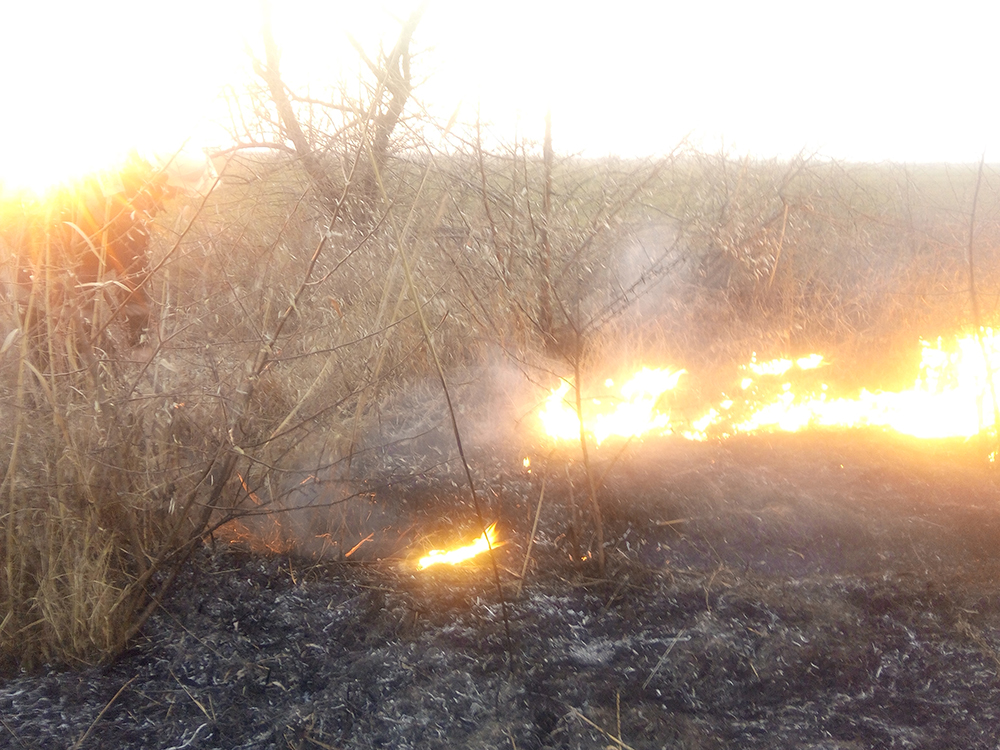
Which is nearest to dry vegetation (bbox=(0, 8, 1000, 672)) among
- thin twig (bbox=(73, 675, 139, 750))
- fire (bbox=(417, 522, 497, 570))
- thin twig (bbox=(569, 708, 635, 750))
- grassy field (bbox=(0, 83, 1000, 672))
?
grassy field (bbox=(0, 83, 1000, 672))

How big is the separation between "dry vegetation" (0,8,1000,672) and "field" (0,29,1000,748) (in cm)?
3

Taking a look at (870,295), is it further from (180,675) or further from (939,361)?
(180,675)

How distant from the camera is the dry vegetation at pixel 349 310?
2.45 meters

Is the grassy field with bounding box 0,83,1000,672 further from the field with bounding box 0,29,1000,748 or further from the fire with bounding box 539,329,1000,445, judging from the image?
the fire with bounding box 539,329,1000,445

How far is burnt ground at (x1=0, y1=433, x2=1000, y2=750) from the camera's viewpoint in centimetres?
233

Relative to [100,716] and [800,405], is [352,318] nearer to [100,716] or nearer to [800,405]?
[100,716]

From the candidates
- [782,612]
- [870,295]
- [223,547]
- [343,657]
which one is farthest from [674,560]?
[870,295]

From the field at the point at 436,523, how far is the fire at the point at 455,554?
7 cm

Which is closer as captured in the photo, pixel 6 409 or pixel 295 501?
pixel 6 409

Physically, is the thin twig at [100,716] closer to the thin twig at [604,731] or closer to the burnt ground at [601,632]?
the burnt ground at [601,632]

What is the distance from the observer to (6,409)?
8.26 ft

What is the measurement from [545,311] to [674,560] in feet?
4.95

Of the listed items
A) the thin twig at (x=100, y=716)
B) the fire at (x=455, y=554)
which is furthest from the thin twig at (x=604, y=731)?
the thin twig at (x=100, y=716)

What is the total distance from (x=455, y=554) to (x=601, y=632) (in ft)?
2.28
